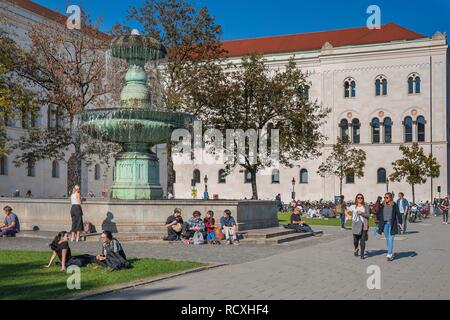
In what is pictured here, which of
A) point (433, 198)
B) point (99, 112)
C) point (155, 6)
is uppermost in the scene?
point (155, 6)

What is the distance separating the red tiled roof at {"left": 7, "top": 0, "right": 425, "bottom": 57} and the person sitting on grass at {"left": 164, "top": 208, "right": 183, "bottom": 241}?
47953 mm

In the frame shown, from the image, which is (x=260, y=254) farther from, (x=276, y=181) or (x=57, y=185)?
(x=276, y=181)

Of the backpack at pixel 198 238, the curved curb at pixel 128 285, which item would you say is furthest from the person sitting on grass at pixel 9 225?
the curved curb at pixel 128 285

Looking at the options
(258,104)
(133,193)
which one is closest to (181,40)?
(258,104)

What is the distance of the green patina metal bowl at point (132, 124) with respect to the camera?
69.9 ft

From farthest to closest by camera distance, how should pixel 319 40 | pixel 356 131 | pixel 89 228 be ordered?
pixel 319 40, pixel 356 131, pixel 89 228

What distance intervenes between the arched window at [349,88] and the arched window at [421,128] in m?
7.52

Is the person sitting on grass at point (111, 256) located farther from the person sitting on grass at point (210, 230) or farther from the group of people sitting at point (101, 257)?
the person sitting on grass at point (210, 230)

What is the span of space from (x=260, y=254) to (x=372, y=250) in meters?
3.65

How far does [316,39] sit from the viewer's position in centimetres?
7512

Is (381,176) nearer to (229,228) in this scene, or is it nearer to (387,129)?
(387,129)

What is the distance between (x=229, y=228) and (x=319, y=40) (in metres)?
58.4
